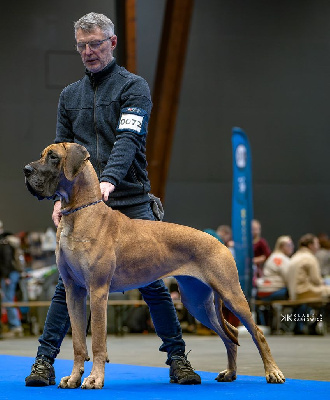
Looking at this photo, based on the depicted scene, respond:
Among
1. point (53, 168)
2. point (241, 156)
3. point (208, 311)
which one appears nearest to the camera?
point (53, 168)

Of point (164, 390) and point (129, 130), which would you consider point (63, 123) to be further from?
point (164, 390)

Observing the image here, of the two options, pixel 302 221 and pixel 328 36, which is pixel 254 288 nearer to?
pixel 302 221

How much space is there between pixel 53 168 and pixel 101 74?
2.14 ft

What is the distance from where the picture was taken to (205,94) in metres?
16.3

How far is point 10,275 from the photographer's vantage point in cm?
1067

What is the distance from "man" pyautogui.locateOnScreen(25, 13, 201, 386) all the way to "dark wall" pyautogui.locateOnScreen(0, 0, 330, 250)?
36.4 feet

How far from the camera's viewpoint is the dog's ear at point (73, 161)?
3.49 metres

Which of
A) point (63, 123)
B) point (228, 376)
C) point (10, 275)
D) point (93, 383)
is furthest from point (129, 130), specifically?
point (10, 275)

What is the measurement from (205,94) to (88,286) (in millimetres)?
13112

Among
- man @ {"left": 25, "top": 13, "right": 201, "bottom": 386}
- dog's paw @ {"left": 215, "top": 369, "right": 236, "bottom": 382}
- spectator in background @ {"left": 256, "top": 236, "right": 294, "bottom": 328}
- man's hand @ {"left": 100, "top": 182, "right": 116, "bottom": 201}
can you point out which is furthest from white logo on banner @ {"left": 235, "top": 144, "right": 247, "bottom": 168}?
man's hand @ {"left": 100, "top": 182, "right": 116, "bottom": 201}

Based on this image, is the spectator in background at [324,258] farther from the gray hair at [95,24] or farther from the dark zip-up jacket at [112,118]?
the gray hair at [95,24]

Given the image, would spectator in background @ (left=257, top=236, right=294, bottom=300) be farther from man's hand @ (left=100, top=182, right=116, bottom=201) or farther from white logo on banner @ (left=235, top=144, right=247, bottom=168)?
man's hand @ (left=100, top=182, right=116, bottom=201)

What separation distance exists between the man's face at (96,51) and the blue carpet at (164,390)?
150 centimetres

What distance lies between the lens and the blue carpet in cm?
328
